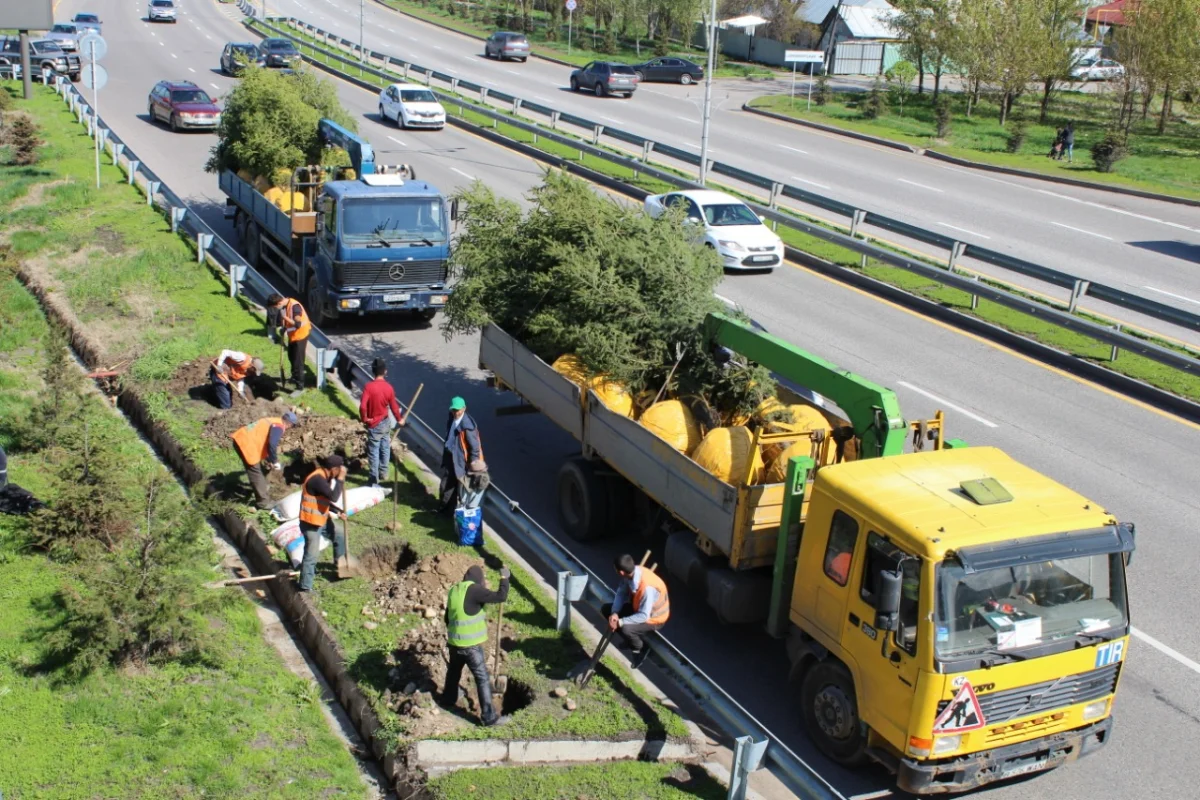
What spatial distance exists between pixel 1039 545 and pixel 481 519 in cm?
571

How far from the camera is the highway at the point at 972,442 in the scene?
9.29 m

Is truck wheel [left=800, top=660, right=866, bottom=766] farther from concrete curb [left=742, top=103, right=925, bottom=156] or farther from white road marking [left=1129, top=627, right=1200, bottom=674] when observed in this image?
concrete curb [left=742, top=103, right=925, bottom=156]

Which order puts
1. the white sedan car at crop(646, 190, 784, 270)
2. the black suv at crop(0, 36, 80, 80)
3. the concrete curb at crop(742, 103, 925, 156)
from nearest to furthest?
1. the white sedan car at crop(646, 190, 784, 270)
2. the concrete curb at crop(742, 103, 925, 156)
3. the black suv at crop(0, 36, 80, 80)

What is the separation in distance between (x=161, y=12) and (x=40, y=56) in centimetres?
2129

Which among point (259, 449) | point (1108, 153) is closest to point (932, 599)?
point (259, 449)

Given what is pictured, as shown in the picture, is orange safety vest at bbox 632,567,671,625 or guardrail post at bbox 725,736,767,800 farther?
orange safety vest at bbox 632,567,671,625

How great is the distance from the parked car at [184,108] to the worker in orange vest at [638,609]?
95.0 ft

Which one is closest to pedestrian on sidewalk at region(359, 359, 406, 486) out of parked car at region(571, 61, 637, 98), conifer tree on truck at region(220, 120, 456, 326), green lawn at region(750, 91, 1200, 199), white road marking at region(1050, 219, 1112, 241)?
conifer tree on truck at region(220, 120, 456, 326)

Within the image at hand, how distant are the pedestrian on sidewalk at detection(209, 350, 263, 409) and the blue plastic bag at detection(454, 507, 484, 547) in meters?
4.71

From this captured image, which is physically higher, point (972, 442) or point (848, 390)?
point (848, 390)

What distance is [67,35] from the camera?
50.8 m

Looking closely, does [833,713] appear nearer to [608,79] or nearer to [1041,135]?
[1041,135]

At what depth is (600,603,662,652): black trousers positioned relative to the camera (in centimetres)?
944

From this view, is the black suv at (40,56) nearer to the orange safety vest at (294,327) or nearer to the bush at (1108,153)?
the orange safety vest at (294,327)
